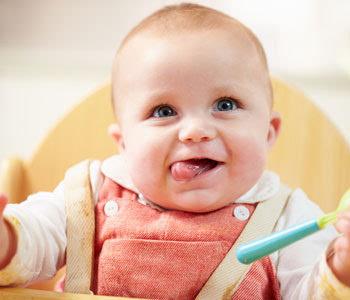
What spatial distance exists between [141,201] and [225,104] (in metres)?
0.15

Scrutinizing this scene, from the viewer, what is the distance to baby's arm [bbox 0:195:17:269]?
2.00 feet

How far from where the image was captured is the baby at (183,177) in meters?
0.67

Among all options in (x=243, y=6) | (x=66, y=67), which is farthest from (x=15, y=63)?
(x=243, y=6)

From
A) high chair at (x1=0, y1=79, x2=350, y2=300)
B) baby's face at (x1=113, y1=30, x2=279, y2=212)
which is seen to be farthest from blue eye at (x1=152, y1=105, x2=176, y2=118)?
high chair at (x1=0, y1=79, x2=350, y2=300)

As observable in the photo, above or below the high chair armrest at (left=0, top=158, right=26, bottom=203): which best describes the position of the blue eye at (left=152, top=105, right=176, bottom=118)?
above

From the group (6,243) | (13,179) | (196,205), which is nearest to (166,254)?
(196,205)

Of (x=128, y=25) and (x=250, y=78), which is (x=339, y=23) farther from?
(x=250, y=78)

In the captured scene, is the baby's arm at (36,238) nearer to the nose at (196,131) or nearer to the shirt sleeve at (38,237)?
the shirt sleeve at (38,237)

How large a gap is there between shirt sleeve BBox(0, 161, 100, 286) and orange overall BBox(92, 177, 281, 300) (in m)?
0.05

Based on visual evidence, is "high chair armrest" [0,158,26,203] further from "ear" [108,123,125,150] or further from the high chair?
"ear" [108,123,125,150]

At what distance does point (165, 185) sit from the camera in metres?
0.70

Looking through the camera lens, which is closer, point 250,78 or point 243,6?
point 250,78

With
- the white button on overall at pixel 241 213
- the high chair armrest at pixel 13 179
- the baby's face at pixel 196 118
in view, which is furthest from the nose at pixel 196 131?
the high chair armrest at pixel 13 179

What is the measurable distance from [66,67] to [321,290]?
1054 millimetres
